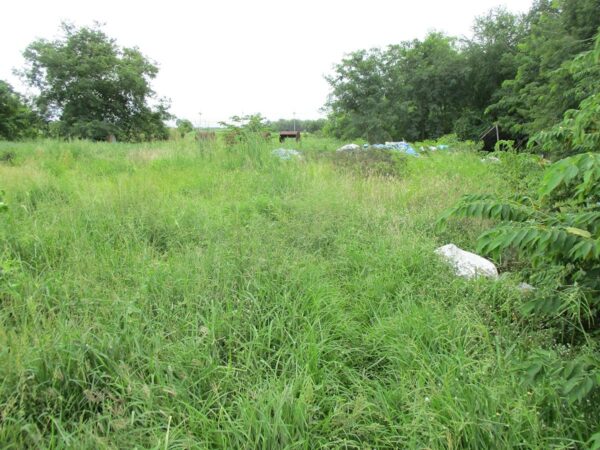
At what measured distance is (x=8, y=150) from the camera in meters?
9.46

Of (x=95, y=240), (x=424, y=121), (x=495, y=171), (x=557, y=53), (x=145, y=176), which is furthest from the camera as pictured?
(x=424, y=121)

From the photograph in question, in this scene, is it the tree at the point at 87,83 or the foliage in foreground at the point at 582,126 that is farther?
the tree at the point at 87,83

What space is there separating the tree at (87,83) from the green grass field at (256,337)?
25208mm

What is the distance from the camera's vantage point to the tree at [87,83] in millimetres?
24875

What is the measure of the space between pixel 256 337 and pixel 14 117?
105ft

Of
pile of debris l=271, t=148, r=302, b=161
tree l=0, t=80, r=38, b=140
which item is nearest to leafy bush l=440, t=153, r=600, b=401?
pile of debris l=271, t=148, r=302, b=161

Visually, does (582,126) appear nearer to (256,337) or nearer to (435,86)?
(256,337)

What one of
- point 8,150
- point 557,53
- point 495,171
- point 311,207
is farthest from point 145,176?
point 557,53

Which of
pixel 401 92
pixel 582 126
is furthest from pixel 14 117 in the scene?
pixel 582 126

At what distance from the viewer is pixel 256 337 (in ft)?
6.51

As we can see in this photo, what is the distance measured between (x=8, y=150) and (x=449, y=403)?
12.1 m

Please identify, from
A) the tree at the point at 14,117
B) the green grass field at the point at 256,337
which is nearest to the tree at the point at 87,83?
the tree at the point at 14,117

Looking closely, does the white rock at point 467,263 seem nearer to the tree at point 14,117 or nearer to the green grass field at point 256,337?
the green grass field at point 256,337

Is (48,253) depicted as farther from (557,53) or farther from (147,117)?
(147,117)
